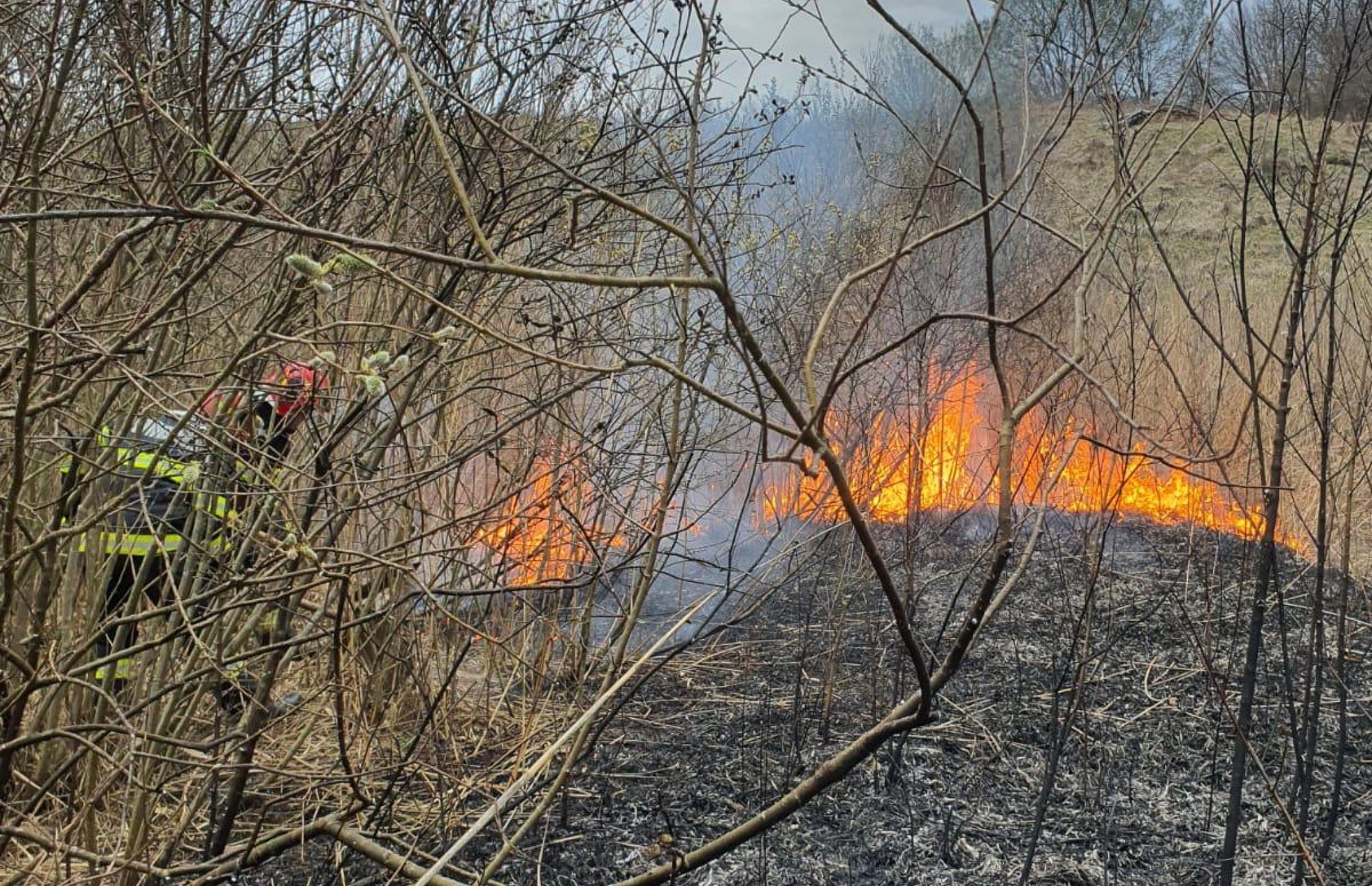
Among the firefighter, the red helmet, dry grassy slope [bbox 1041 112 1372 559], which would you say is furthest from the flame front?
the firefighter

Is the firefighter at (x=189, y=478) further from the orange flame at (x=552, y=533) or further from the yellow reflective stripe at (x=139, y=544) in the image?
the orange flame at (x=552, y=533)

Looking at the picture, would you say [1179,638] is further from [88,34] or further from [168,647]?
[88,34]

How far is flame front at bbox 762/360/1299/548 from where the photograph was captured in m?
3.92

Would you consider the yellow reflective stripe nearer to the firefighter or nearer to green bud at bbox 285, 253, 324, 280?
the firefighter

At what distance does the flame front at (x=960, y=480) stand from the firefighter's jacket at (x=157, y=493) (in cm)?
191

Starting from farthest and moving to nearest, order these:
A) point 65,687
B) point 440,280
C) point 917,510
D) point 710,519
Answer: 1. point 710,519
2. point 917,510
3. point 440,280
4. point 65,687

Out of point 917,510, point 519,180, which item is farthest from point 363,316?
point 917,510

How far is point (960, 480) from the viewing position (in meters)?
7.33

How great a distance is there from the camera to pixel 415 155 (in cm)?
315

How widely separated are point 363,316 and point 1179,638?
432 centimetres

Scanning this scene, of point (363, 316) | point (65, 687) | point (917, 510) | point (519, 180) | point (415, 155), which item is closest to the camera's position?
point (519, 180)

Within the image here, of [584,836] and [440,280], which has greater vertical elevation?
[440,280]

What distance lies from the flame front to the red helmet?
1579mm

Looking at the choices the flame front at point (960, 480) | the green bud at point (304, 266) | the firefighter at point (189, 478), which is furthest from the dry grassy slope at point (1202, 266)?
the firefighter at point (189, 478)
